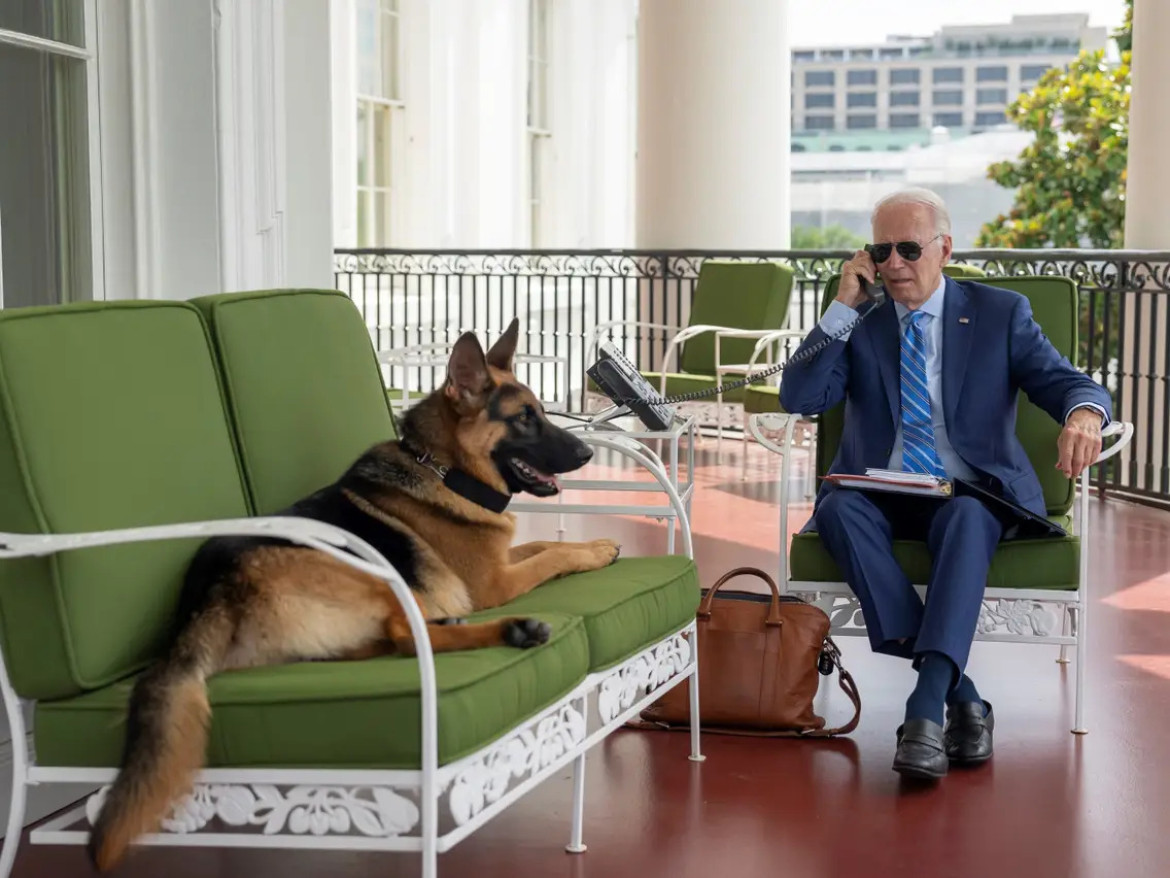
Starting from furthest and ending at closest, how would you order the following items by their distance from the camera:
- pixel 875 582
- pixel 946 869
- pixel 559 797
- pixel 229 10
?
pixel 229 10 → pixel 875 582 → pixel 559 797 → pixel 946 869

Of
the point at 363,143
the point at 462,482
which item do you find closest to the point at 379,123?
the point at 363,143

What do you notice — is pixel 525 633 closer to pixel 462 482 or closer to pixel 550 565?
pixel 462 482

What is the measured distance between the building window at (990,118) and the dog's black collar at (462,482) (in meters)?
27.2

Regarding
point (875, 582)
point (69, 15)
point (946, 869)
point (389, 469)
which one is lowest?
point (946, 869)

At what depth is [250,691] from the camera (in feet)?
7.11

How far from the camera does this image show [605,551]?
3.18 meters

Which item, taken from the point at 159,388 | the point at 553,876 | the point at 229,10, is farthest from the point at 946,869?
the point at 229,10

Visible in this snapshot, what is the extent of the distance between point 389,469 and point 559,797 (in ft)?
2.59

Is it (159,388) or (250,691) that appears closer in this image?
(250,691)

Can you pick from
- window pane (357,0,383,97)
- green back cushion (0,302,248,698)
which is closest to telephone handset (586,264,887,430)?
green back cushion (0,302,248,698)

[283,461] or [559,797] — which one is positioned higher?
[283,461]

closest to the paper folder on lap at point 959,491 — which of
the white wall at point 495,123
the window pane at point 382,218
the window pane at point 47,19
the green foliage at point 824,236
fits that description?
the window pane at point 47,19

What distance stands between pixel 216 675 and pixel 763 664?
59.6 inches

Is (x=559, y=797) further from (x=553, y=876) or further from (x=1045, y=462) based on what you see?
(x=1045, y=462)
